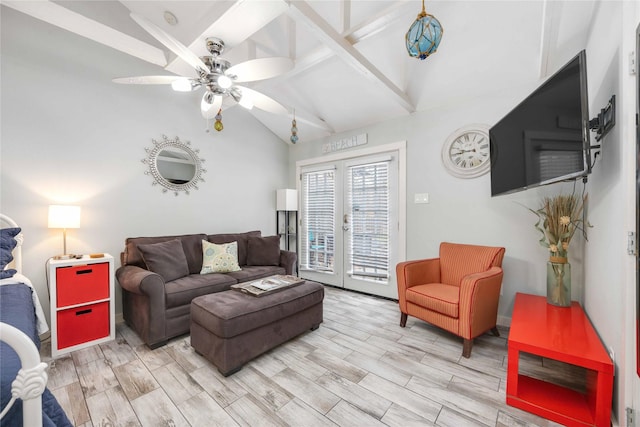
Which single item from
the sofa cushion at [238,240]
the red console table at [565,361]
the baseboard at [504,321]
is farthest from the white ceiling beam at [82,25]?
the baseboard at [504,321]

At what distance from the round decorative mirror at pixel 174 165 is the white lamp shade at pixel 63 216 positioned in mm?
839

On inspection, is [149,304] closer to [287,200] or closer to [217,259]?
[217,259]

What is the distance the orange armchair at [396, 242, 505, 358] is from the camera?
77.0 inches

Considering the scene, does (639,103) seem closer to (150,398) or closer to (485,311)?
(485,311)

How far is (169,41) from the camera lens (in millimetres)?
1556

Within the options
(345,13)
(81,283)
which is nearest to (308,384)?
(81,283)

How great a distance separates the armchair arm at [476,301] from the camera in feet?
6.32

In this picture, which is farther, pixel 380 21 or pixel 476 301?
pixel 476 301

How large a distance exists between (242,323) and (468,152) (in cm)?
276

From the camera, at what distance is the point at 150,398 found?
1.55 meters

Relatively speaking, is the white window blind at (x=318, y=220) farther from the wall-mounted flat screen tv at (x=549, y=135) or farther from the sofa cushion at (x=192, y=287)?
the wall-mounted flat screen tv at (x=549, y=135)

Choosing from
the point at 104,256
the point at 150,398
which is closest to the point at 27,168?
the point at 104,256

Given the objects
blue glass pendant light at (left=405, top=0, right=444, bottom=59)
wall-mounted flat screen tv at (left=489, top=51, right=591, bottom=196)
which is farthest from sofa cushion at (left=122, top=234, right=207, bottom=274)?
wall-mounted flat screen tv at (left=489, top=51, right=591, bottom=196)

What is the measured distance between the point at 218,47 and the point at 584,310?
3.49m
